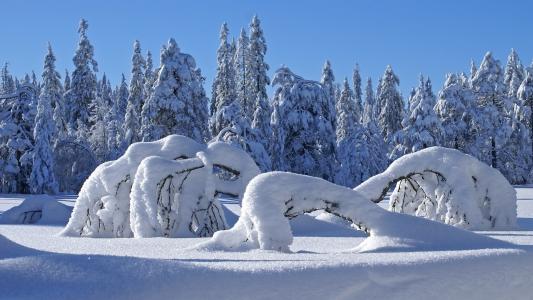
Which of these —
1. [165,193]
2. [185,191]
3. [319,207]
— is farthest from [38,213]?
[319,207]

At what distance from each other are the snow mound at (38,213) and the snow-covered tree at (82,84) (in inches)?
1630

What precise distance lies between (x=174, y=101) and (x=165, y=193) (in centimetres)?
2330

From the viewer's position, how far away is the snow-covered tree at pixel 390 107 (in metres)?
55.7

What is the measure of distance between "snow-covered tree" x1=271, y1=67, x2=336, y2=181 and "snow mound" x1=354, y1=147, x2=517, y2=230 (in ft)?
69.1

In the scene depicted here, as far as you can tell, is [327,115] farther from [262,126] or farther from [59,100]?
[59,100]

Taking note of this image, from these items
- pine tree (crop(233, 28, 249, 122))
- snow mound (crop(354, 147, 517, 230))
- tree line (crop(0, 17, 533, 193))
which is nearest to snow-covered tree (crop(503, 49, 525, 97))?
tree line (crop(0, 17, 533, 193))

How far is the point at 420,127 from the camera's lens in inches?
1448

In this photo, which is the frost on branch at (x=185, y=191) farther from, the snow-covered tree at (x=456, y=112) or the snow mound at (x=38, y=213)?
the snow-covered tree at (x=456, y=112)

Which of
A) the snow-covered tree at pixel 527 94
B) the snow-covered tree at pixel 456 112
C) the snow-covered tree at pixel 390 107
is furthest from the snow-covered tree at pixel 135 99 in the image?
the snow-covered tree at pixel 527 94

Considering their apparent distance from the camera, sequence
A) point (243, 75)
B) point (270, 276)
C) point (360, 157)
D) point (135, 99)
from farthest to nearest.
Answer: point (135, 99) → point (243, 75) → point (360, 157) → point (270, 276)

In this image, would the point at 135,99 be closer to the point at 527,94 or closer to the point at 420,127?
the point at 420,127

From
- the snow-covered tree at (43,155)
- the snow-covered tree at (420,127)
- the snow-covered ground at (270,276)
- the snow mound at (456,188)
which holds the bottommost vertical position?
the snow-covered ground at (270,276)

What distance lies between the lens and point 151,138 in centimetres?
3344

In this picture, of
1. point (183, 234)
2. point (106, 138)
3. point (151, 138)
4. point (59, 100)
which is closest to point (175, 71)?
point (151, 138)
